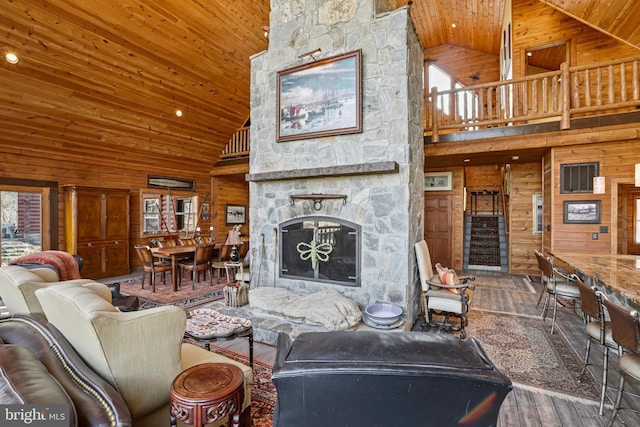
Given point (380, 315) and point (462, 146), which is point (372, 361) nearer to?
point (380, 315)

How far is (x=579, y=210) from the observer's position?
5.08 metres

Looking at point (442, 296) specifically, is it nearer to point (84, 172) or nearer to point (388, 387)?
point (388, 387)

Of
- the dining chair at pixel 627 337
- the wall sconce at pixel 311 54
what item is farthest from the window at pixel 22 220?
the dining chair at pixel 627 337

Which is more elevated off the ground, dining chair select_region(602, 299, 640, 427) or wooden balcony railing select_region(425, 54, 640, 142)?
wooden balcony railing select_region(425, 54, 640, 142)

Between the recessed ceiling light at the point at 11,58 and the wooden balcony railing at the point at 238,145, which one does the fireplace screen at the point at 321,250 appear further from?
the wooden balcony railing at the point at 238,145

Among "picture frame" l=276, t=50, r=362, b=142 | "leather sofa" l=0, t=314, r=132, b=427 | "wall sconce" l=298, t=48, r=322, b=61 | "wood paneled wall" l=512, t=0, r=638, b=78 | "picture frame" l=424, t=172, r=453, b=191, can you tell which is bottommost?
"leather sofa" l=0, t=314, r=132, b=427

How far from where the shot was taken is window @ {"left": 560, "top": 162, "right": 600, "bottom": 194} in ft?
16.3

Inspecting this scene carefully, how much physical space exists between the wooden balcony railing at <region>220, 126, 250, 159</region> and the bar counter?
23.4ft

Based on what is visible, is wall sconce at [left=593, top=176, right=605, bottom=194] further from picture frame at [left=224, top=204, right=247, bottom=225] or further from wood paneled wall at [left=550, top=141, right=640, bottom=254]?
picture frame at [left=224, top=204, right=247, bottom=225]

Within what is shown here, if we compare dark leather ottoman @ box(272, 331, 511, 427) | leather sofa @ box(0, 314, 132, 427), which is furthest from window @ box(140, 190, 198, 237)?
dark leather ottoman @ box(272, 331, 511, 427)

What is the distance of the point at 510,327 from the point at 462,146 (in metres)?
3.19

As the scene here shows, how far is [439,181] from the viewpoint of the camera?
7746 millimetres

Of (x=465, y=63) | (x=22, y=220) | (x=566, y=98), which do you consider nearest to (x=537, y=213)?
(x=566, y=98)

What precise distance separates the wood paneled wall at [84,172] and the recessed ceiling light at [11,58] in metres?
1.81
